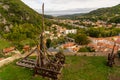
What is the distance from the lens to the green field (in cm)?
1149

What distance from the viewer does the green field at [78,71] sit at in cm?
1149

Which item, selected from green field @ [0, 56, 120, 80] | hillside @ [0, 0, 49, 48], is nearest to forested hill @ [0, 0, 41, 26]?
hillside @ [0, 0, 49, 48]

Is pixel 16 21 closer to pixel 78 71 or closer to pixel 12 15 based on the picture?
pixel 12 15

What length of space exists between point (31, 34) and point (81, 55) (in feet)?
231

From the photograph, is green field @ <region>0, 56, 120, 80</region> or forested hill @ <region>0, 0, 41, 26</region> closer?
green field @ <region>0, 56, 120, 80</region>

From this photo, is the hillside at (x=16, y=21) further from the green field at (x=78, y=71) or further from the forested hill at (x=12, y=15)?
the green field at (x=78, y=71)

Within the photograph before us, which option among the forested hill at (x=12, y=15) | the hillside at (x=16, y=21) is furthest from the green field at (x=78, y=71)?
the forested hill at (x=12, y=15)

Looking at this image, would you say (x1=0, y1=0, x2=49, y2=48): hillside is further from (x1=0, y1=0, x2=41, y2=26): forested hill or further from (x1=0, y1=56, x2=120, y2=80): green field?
(x1=0, y1=56, x2=120, y2=80): green field

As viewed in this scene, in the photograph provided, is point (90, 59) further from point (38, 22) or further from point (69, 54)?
point (38, 22)

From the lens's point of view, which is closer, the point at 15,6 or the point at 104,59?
the point at 104,59

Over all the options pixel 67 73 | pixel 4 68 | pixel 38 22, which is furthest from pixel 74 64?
pixel 38 22

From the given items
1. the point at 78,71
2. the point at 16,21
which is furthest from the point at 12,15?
the point at 78,71

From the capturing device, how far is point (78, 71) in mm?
12336

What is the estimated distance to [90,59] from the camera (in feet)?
48.4
